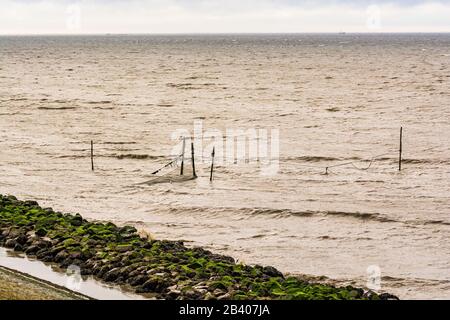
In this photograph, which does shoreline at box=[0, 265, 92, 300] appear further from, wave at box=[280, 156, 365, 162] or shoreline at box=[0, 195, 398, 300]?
wave at box=[280, 156, 365, 162]

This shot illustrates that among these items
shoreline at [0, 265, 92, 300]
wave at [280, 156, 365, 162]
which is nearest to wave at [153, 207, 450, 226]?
wave at [280, 156, 365, 162]

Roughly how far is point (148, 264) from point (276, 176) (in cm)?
1591

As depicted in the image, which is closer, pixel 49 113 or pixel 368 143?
pixel 368 143

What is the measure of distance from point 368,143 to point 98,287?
27052 millimetres

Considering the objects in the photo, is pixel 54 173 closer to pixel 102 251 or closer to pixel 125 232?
pixel 125 232

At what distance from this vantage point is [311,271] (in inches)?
857

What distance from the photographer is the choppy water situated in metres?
24.0

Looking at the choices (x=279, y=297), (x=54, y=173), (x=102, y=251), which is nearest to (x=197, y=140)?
(x=54, y=173)

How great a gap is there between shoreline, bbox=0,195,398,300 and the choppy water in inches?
106

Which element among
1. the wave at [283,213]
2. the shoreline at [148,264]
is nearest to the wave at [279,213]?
the wave at [283,213]

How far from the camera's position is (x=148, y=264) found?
1922 centimetres

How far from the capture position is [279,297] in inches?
666
